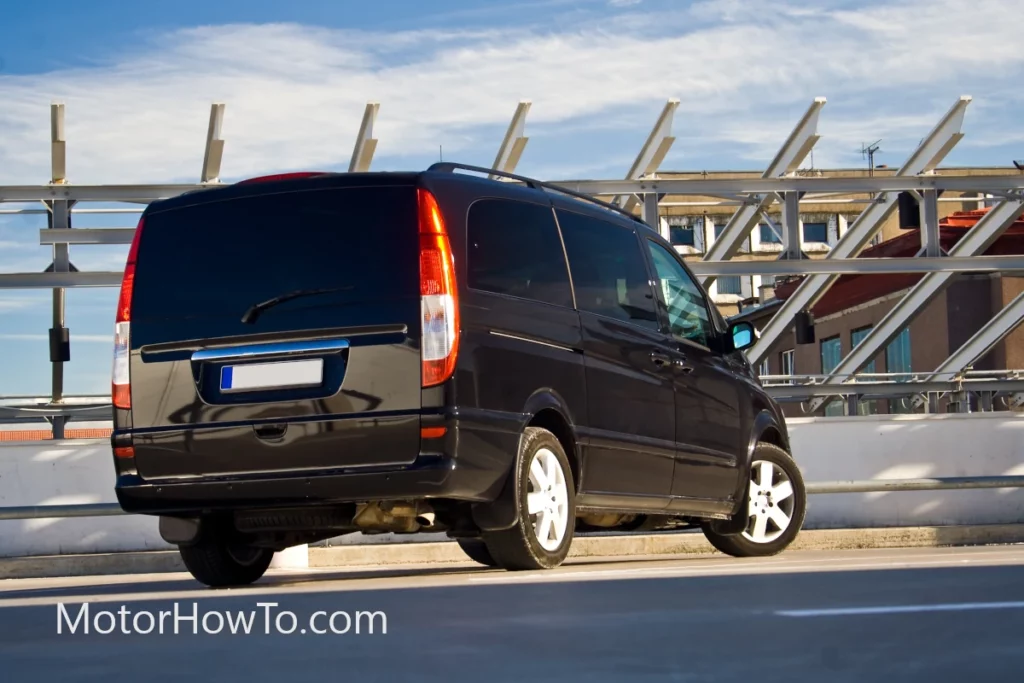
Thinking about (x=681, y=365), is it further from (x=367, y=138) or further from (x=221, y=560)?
(x=367, y=138)

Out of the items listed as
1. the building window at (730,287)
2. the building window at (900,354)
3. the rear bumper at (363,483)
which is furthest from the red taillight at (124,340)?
the building window at (730,287)

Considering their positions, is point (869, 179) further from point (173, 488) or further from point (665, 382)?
point (173, 488)

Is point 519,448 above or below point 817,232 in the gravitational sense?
below

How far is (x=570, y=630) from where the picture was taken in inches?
204

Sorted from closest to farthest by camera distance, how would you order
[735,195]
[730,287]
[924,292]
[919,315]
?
1. [735,195]
2. [924,292]
3. [919,315]
4. [730,287]

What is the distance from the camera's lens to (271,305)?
7.16 meters

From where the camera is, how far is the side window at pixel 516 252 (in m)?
7.36

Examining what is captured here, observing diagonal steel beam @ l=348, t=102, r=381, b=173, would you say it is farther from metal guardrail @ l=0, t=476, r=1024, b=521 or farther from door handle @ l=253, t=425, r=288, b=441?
door handle @ l=253, t=425, r=288, b=441

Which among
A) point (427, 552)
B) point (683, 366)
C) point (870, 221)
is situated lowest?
point (427, 552)

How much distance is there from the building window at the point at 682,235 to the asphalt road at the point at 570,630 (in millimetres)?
70308

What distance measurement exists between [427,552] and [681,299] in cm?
353

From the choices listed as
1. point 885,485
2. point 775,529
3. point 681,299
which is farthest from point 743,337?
point 885,485

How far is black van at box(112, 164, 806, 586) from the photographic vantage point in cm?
698

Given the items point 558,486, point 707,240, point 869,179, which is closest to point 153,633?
point 558,486
